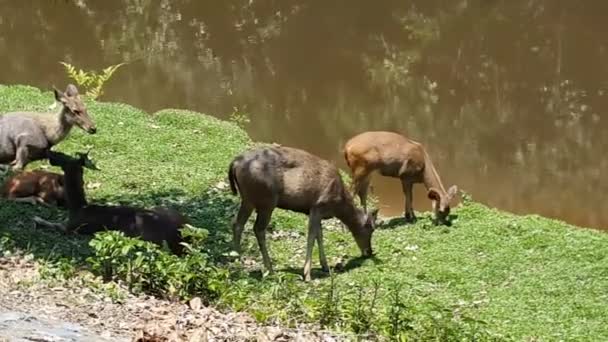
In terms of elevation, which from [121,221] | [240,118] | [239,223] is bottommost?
[121,221]

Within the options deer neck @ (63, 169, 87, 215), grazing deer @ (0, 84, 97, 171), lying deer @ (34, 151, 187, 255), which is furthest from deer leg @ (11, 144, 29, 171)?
lying deer @ (34, 151, 187, 255)

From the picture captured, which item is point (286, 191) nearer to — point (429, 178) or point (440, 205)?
point (440, 205)

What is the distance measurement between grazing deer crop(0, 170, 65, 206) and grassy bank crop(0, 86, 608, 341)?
1.72 ft

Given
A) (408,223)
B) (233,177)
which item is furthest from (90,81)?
(233,177)

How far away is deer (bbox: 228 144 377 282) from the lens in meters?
11.5

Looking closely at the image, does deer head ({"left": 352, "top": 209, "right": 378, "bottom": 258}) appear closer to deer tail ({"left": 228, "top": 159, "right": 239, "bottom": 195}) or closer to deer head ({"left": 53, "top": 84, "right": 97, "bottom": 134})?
deer tail ({"left": 228, "top": 159, "right": 239, "bottom": 195})

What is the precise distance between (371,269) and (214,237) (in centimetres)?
186

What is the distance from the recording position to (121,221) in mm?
10938

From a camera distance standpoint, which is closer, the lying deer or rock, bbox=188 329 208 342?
rock, bbox=188 329 208 342

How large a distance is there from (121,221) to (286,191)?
1.86m

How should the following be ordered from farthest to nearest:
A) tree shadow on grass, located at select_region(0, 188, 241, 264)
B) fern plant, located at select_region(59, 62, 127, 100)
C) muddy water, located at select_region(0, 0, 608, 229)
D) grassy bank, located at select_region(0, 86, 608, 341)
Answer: fern plant, located at select_region(59, 62, 127, 100) < muddy water, located at select_region(0, 0, 608, 229) < tree shadow on grass, located at select_region(0, 188, 241, 264) < grassy bank, located at select_region(0, 86, 608, 341)

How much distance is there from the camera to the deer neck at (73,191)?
11164 millimetres

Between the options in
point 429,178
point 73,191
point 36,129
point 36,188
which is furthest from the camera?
point 429,178

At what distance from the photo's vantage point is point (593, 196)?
1848 cm
